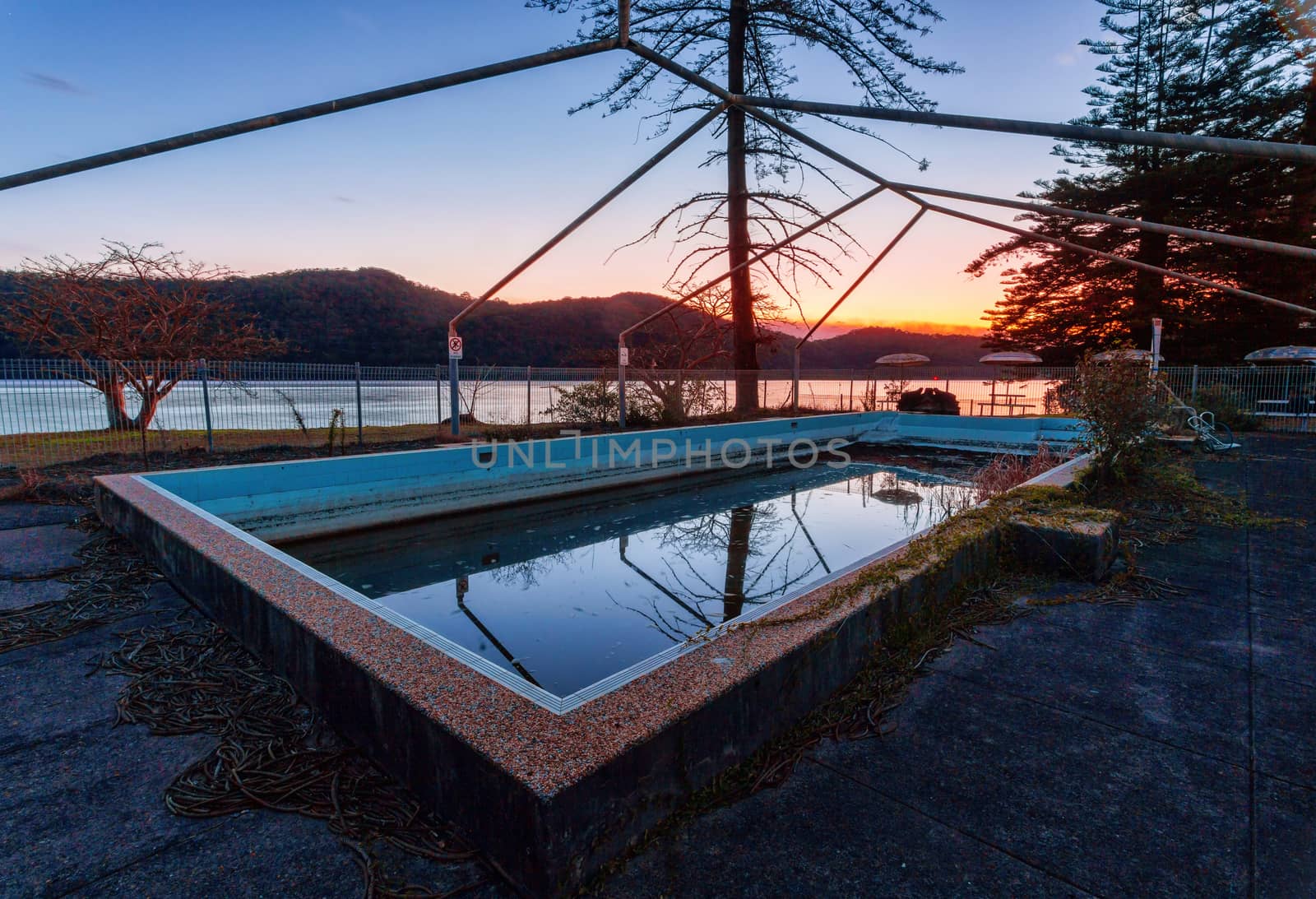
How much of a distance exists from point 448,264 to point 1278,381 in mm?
24603

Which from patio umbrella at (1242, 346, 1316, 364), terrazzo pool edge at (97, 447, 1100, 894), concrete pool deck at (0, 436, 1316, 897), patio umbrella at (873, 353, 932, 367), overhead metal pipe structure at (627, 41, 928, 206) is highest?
overhead metal pipe structure at (627, 41, 928, 206)

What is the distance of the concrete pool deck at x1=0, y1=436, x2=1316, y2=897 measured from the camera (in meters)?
1.59

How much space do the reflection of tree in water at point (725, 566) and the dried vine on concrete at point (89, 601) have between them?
306 cm

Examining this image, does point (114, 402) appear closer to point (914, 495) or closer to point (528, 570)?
point (528, 570)

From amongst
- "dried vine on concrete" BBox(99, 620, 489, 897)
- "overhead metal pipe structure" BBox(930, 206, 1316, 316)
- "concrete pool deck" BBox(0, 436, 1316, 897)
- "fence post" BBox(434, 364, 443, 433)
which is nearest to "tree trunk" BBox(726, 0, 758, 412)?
"fence post" BBox(434, 364, 443, 433)

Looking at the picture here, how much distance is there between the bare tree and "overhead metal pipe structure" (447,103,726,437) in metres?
4.51

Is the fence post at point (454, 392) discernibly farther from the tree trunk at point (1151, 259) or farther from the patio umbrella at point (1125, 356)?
the tree trunk at point (1151, 259)

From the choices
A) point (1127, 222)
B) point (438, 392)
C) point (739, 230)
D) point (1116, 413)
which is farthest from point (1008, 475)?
point (739, 230)

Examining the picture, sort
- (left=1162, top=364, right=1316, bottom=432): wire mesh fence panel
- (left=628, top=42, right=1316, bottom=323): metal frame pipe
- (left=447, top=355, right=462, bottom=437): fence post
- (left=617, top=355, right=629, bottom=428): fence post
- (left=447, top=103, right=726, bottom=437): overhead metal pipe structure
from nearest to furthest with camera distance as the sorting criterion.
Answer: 1. (left=628, top=42, right=1316, bottom=323): metal frame pipe
2. (left=447, top=103, right=726, bottom=437): overhead metal pipe structure
3. (left=447, top=355, right=462, bottom=437): fence post
4. (left=617, top=355, right=629, bottom=428): fence post
5. (left=1162, top=364, right=1316, bottom=432): wire mesh fence panel

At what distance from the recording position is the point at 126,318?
1131 cm

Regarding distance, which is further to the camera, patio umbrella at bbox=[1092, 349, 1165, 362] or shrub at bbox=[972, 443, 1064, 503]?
shrub at bbox=[972, 443, 1064, 503]

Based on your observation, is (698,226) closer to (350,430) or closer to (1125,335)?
(350,430)

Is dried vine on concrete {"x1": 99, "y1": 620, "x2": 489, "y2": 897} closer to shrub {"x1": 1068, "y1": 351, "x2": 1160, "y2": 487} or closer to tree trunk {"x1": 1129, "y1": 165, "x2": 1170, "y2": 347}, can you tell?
shrub {"x1": 1068, "y1": 351, "x2": 1160, "y2": 487}

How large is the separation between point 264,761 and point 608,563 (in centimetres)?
385
